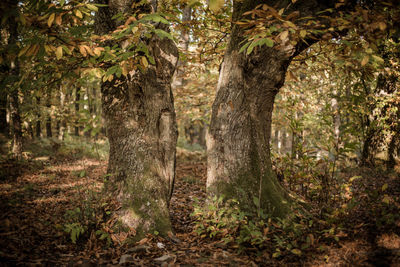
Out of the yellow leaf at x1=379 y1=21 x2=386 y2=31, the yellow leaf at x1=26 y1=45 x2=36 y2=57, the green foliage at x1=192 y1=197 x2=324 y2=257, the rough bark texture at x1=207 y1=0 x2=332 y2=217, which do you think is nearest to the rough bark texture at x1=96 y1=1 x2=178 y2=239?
the green foliage at x1=192 y1=197 x2=324 y2=257

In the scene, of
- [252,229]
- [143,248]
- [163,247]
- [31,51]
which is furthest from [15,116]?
[252,229]

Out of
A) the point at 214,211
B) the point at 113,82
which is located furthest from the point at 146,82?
the point at 214,211

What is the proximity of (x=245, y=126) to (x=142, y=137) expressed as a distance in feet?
5.80

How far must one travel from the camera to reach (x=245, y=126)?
382 cm

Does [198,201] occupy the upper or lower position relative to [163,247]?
upper

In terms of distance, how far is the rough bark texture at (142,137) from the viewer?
11.5ft

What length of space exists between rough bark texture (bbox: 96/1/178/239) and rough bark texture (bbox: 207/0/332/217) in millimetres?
834

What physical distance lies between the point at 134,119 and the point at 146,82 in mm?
674

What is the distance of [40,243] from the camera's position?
2938 mm

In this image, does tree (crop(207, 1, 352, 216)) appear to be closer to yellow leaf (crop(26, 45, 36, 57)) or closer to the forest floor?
the forest floor

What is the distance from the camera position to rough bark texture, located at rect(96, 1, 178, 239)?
352 centimetres

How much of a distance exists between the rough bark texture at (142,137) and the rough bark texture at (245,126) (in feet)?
2.74

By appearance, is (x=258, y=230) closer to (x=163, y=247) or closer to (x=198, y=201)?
(x=198, y=201)

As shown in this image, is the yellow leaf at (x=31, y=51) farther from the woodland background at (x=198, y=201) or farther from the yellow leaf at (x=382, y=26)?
the yellow leaf at (x=382, y=26)
